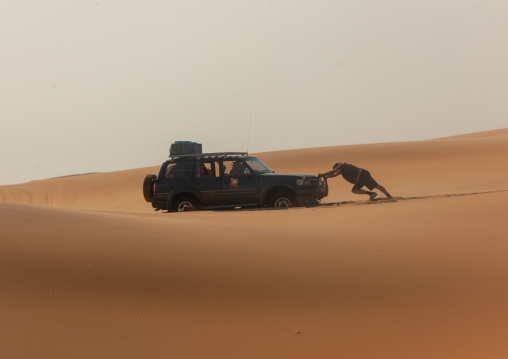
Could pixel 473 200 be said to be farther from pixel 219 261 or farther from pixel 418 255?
pixel 219 261

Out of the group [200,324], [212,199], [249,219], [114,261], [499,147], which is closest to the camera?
[200,324]

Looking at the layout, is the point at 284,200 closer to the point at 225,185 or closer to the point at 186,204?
the point at 225,185

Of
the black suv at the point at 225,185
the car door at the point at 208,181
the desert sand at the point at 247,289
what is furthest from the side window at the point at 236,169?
the desert sand at the point at 247,289

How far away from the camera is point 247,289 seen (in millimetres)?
7816

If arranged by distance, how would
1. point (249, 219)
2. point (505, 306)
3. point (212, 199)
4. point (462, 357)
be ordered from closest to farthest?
1. point (462, 357)
2. point (505, 306)
3. point (249, 219)
4. point (212, 199)

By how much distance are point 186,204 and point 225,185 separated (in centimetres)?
108

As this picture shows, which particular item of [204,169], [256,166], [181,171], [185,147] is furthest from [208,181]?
[185,147]

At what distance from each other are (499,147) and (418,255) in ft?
104

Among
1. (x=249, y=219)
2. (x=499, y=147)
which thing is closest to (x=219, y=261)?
(x=249, y=219)

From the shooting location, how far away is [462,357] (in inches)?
253

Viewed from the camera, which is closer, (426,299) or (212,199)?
(426,299)

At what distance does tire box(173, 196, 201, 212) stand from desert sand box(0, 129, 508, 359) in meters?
6.25

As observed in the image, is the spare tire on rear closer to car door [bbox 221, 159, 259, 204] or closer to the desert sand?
car door [bbox 221, 159, 259, 204]

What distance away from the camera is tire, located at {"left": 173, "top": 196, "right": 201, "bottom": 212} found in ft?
57.2
